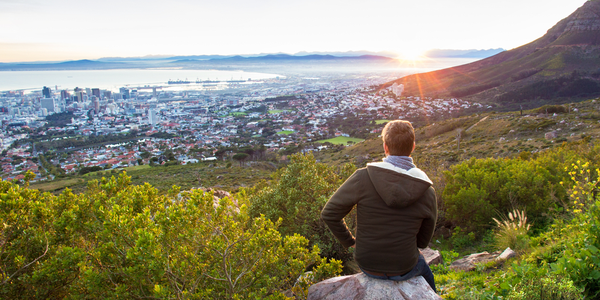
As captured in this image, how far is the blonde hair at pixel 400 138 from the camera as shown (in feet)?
6.31

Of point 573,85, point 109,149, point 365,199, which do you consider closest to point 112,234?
point 365,199

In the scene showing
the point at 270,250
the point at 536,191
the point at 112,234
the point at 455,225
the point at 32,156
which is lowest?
the point at 32,156

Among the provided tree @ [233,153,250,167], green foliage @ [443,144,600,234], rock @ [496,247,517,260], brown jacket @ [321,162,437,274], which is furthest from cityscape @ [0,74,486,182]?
rock @ [496,247,517,260]

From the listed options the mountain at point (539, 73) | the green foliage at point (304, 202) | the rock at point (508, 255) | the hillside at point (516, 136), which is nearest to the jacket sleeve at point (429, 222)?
the green foliage at point (304, 202)

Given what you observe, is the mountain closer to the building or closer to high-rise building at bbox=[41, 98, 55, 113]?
the building

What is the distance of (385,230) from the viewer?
1.94 m

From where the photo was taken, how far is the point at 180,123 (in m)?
73.4

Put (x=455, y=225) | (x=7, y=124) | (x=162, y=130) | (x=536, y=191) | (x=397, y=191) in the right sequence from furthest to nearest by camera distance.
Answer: (x=7, y=124), (x=162, y=130), (x=455, y=225), (x=536, y=191), (x=397, y=191)

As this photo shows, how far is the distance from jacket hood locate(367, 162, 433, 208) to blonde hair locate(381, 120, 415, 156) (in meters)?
0.15

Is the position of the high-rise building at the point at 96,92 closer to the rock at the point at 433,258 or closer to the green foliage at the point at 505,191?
the green foliage at the point at 505,191

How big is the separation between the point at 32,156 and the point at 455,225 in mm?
61310

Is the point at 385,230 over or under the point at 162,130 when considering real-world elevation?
over

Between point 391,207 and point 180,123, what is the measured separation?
77.4 metres

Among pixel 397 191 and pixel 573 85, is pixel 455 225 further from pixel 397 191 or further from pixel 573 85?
pixel 573 85
